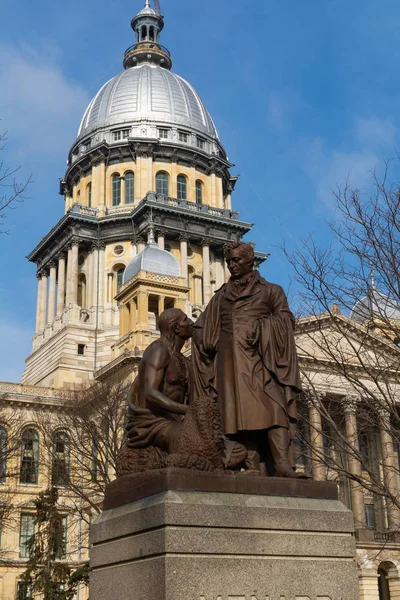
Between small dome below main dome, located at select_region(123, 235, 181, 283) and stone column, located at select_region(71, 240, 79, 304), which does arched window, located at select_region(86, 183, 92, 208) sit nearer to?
stone column, located at select_region(71, 240, 79, 304)

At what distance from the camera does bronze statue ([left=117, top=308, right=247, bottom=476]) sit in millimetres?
8016

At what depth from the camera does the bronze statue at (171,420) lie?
802 cm

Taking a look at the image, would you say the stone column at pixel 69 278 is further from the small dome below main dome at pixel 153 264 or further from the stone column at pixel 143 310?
the stone column at pixel 143 310

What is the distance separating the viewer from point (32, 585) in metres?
36.4

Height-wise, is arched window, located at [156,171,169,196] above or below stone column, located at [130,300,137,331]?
above

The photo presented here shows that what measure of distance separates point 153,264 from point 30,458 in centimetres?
1587

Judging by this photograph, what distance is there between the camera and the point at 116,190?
260 feet

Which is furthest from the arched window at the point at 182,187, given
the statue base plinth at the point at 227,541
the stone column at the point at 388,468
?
the statue base plinth at the point at 227,541

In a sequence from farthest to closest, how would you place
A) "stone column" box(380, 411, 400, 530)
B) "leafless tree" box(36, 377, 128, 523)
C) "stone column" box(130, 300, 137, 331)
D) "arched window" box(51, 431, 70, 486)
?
"stone column" box(130, 300, 137, 331), "arched window" box(51, 431, 70, 486), "leafless tree" box(36, 377, 128, 523), "stone column" box(380, 411, 400, 530)

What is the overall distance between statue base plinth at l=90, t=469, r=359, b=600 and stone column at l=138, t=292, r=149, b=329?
159 ft

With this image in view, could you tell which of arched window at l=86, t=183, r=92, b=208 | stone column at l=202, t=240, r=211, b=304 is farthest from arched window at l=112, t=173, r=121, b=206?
stone column at l=202, t=240, r=211, b=304

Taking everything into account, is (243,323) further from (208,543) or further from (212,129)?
(212,129)

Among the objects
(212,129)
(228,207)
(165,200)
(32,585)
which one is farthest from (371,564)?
(212,129)

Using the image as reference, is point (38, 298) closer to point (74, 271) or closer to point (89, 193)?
point (74, 271)
